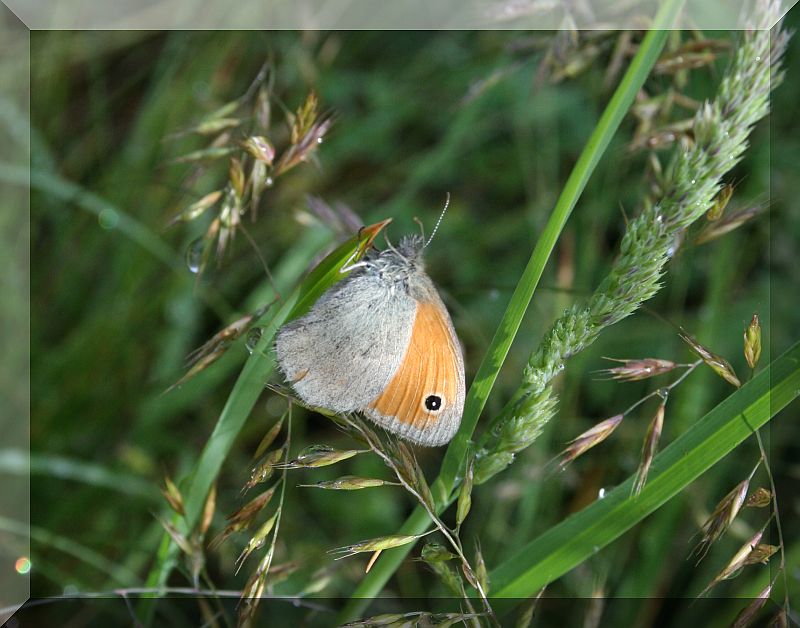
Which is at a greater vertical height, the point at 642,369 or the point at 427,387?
the point at 642,369

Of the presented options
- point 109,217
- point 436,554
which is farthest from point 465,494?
point 109,217

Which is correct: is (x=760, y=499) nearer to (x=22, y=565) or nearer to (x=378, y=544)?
(x=378, y=544)

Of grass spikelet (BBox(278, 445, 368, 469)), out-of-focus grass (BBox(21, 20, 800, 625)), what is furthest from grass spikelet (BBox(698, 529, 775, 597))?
out-of-focus grass (BBox(21, 20, 800, 625))

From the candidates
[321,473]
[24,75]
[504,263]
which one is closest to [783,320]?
[504,263]

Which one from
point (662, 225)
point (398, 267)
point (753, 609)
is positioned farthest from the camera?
point (398, 267)

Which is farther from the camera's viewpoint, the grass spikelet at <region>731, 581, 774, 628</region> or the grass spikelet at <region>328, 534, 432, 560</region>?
the grass spikelet at <region>731, 581, 774, 628</region>

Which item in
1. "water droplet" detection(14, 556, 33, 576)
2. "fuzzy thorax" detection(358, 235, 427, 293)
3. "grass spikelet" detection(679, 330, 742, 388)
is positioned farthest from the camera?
"water droplet" detection(14, 556, 33, 576)

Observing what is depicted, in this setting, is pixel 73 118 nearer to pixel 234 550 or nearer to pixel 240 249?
pixel 240 249

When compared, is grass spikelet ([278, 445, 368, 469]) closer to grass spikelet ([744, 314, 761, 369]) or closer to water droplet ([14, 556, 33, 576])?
grass spikelet ([744, 314, 761, 369])

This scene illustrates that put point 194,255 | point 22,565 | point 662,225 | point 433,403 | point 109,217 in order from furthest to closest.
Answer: point 109,217 → point 22,565 → point 194,255 → point 433,403 → point 662,225
